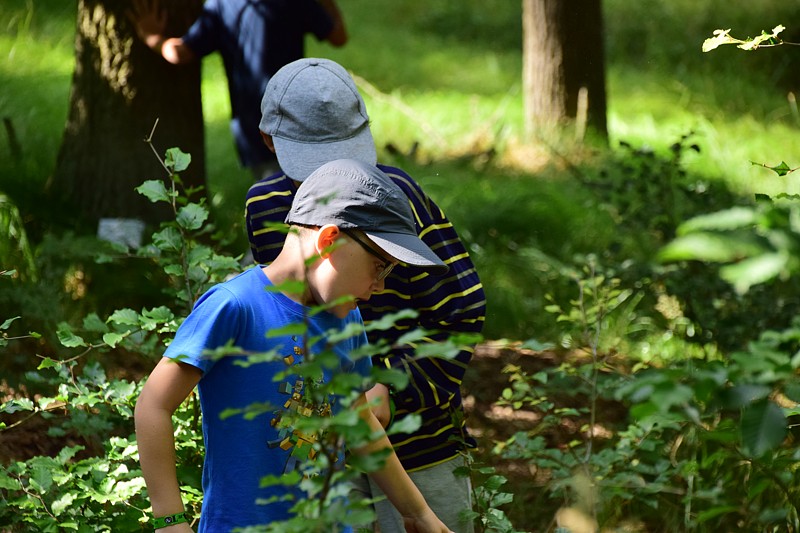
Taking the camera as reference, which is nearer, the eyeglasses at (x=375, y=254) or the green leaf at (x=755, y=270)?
the green leaf at (x=755, y=270)

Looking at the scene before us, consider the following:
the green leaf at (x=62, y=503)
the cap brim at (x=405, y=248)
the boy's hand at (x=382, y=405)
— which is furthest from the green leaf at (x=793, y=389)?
the green leaf at (x=62, y=503)

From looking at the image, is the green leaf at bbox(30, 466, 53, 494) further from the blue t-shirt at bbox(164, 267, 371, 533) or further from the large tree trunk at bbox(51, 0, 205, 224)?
the large tree trunk at bbox(51, 0, 205, 224)

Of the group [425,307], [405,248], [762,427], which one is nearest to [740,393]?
[762,427]

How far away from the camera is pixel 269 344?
203cm

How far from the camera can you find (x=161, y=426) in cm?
196

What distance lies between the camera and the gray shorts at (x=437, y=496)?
258cm

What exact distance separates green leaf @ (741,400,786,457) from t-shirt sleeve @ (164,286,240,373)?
96 cm

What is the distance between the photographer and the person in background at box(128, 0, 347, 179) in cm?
493

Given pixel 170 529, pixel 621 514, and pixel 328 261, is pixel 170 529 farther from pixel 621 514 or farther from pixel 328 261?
pixel 621 514

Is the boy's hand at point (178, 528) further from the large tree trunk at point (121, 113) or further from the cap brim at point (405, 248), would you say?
the large tree trunk at point (121, 113)

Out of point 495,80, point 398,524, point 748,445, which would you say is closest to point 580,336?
point 398,524

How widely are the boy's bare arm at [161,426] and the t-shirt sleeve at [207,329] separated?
38 mm

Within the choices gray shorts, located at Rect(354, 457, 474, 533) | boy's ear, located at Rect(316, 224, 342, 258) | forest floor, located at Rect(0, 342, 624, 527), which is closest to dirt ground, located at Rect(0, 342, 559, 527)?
forest floor, located at Rect(0, 342, 624, 527)

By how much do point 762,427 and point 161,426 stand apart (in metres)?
1.10
